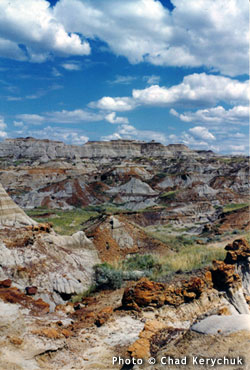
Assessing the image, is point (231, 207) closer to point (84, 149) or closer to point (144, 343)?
point (144, 343)

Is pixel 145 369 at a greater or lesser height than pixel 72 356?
greater

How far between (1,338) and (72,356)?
166 cm

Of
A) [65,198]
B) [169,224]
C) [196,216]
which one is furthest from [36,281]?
[65,198]

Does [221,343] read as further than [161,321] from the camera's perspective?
No

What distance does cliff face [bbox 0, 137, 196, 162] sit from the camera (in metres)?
154

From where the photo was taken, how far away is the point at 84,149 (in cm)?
16138

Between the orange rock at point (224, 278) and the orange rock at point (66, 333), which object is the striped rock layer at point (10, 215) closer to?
the orange rock at point (66, 333)

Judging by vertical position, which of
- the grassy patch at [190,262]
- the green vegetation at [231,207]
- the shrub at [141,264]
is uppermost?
the grassy patch at [190,262]

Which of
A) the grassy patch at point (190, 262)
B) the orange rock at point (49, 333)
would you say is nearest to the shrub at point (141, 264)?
the grassy patch at point (190, 262)

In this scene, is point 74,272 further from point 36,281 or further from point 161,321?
point 161,321

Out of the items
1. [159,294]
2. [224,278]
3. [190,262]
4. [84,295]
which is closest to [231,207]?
→ [190,262]

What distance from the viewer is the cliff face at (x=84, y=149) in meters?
154

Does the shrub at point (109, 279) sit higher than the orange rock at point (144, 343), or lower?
lower

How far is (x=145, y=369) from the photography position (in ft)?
20.0
